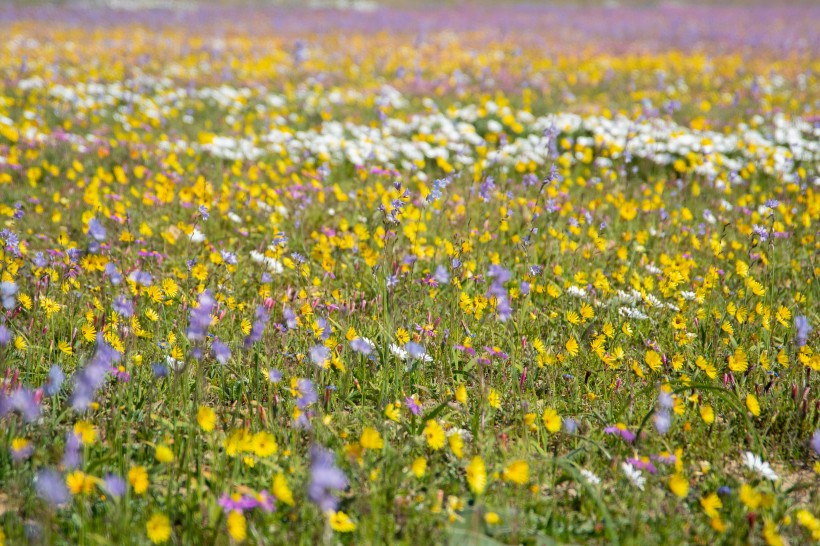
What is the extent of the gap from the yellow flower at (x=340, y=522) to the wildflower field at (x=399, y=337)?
0.03 ft

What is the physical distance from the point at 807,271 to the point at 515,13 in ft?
95.6

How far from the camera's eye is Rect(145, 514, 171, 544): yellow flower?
1.96 metres

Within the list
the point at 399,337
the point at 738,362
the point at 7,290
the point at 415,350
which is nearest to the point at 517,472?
the point at 415,350

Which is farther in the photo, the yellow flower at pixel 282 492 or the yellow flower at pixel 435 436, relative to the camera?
the yellow flower at pixel 435 436

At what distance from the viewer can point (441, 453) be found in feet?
8.47

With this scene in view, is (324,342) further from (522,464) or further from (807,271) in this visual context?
(807,271)

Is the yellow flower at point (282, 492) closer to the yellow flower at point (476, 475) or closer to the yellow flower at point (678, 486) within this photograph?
the yellow flower at point (476, 475)

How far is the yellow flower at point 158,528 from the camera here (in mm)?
1958

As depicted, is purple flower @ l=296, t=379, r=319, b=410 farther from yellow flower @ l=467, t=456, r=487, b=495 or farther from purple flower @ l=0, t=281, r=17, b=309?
purple flower @ l=0, t=281, r=17, b=309

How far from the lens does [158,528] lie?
6.48 feet

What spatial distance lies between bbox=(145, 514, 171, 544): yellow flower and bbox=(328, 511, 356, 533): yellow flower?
1.68ft

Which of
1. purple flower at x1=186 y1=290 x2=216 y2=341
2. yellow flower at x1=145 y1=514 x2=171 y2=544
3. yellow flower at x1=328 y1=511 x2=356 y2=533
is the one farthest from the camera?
purple flower at x1=186 y1=290 x2=216 y2=341

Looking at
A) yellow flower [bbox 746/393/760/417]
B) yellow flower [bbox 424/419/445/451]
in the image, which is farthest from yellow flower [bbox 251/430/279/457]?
yellow flower [bbox 746/393/760/417]

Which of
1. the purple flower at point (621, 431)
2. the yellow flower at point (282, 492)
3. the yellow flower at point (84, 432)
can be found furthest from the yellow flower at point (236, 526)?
the purple flower at point (621, 431)
